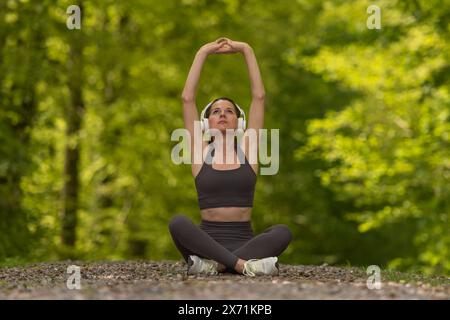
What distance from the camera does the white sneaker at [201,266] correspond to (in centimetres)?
770

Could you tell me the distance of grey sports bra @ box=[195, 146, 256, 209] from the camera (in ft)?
26.2

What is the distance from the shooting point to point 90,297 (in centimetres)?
589

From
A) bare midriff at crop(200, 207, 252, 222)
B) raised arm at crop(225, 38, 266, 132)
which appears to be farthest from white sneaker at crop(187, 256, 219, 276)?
raised arm at crop(225, 38, 266, 132)

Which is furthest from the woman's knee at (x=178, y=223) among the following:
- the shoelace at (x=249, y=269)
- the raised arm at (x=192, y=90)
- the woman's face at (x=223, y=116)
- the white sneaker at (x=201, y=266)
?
the woman's face at (x=223, y=116)

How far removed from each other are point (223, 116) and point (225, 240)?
1.12 metres

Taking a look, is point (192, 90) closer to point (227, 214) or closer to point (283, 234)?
point (227, 214)

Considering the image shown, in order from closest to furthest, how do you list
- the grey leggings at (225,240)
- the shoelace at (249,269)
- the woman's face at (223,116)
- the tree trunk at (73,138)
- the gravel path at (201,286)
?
the gravel path at (201,286), the shoelace at (249,269), the grey leggings at (225,240), the woman's face at (223,116), the tree trunk at (73,138)

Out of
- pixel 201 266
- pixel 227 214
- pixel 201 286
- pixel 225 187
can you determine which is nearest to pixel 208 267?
pixel 201 266

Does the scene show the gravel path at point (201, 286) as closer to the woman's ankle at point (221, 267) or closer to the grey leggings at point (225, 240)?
the woman's ankle at point (221, 267)

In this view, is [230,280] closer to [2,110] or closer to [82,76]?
[2,110]

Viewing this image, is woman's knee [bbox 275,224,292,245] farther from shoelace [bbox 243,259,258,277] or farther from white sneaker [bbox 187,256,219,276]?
white sneaker [bbox 187,256,219,276]

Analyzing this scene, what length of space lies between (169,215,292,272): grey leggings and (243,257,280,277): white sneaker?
12 cm

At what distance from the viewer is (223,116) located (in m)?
8.12
